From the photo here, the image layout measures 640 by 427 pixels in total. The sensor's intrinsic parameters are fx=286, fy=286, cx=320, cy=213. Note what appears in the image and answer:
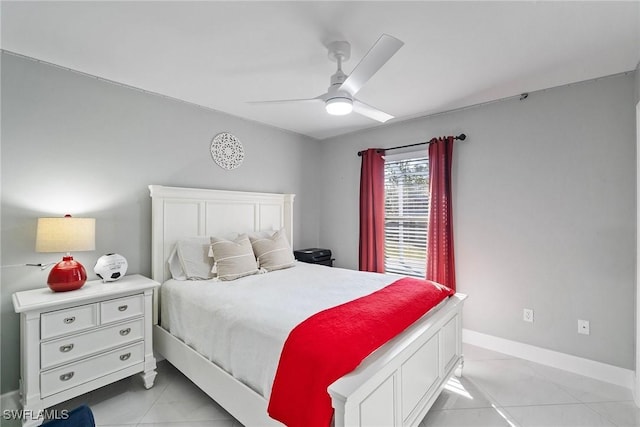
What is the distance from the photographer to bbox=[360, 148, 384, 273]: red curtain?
3752mm

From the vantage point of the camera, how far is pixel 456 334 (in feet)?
7.44

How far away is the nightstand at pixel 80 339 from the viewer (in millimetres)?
1736

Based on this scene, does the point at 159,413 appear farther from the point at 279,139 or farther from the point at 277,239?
the point at 279,139

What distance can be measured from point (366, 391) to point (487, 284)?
7.56 ft

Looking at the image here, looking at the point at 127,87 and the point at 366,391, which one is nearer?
the point at 366,391

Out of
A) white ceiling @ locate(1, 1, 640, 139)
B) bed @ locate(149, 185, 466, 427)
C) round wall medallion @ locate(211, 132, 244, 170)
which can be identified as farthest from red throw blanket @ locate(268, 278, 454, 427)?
round wall medallion @ locate(211, 132, 244, 170)

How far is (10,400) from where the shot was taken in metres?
1.98

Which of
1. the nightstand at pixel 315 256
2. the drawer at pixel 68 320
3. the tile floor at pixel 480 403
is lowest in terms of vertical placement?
the tile floor at pixel 480 403

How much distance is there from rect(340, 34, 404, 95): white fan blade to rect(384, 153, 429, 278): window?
186cm

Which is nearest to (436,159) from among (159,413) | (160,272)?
(160,272)

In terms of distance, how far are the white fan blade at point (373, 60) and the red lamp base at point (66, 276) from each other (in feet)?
7.36

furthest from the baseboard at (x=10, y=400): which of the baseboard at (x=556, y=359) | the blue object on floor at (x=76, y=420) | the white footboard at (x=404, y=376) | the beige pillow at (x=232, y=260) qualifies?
the baseboard at (x=556, y=359)

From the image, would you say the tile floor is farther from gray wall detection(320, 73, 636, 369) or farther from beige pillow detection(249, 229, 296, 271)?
beige pillow detection(249, 229, 296, 271)

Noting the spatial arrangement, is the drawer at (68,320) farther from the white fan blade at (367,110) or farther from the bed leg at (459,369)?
the bed leg at (459,369)
